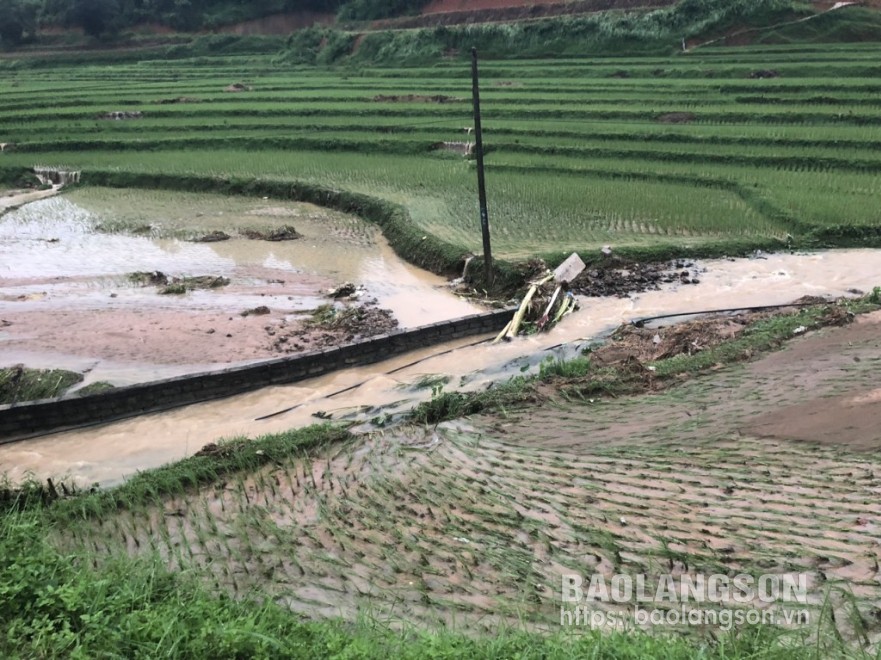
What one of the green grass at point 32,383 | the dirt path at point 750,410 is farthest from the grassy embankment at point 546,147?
the green grass at point 32,383

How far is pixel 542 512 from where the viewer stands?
465cm

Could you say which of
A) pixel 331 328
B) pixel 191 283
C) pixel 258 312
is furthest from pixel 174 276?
pixel 331 328

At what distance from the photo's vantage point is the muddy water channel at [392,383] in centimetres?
671

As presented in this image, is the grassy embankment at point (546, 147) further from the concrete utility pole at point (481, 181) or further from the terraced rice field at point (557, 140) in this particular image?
the concrete utility pole at point (481, 181)

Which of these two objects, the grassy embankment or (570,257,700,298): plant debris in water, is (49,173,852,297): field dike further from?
(570,257,700,298): plant debris in water

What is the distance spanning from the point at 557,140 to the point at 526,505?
1478cm

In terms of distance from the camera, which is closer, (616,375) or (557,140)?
(616,375)

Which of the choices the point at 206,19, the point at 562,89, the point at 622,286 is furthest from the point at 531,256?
the point at 206,19

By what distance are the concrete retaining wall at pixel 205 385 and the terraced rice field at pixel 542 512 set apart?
2.14m

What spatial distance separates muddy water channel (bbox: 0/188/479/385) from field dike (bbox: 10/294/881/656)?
3.19 metres

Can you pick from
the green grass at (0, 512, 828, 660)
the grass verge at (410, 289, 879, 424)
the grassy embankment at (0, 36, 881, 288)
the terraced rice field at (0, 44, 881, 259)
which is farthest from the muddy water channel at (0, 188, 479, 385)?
the green grass at (0, 512, 828, 660)

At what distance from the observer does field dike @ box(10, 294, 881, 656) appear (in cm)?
383

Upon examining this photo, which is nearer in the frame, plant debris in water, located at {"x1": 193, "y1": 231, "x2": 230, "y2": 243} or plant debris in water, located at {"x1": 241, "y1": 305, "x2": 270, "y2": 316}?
plant debris in water, located at {"x1": 241, "y1": 305, "x2": 270, "y2": 316}

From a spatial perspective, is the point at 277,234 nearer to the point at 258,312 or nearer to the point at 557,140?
the point at 258,312
